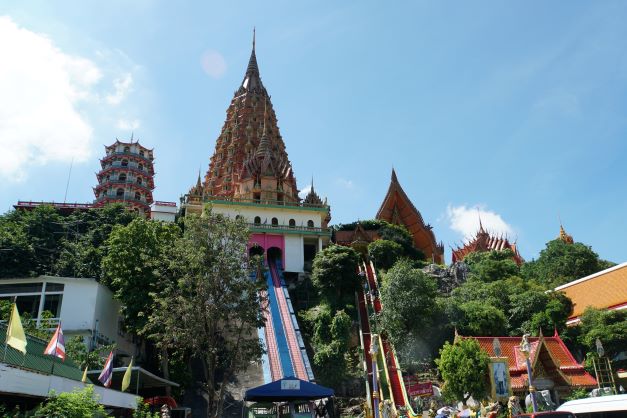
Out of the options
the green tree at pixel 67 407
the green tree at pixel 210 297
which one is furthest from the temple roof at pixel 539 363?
the green tree at pixel 67 407

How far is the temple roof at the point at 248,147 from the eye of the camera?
177 ft

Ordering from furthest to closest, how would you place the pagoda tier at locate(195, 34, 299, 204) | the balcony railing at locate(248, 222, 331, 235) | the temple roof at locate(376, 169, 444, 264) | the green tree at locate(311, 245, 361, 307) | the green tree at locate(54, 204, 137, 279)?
the temple roof at locate(376, 169, 444, 264)
the pagoda tier at locate(195, 34, 299, 204)
the balcony railing at locate(248, 222, 331, 235)
the green tree at locate(54, 204, 137, 279)
the green tree at locate(311, 245, 361, 307)

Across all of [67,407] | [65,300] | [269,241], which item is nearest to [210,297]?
[65,300]

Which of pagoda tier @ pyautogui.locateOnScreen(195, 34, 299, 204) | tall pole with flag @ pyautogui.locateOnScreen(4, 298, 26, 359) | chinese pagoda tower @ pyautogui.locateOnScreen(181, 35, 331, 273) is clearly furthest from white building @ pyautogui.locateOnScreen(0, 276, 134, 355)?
pagoda tier @ pyautogui.locateOnScreen(195, 34, 299, 204)

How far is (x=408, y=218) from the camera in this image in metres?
61.5

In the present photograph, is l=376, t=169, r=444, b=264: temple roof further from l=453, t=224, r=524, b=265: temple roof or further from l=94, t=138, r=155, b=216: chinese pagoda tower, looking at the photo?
l=94, t=138, r=155, b=216: chinese pagoda tower

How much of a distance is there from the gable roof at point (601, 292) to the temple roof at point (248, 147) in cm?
2705

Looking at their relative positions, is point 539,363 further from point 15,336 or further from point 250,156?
point 250,156

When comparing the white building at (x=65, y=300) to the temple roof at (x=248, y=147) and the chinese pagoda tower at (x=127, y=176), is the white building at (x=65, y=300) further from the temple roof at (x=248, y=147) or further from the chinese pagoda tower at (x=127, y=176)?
the chinese pagoda tower at (x=127, y=176)

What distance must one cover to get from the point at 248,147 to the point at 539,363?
150 feet

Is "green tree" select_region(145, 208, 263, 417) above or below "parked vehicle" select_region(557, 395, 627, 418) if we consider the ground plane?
above

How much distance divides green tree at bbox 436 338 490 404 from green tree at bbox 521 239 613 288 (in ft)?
76.4

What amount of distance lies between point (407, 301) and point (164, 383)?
13.2 m

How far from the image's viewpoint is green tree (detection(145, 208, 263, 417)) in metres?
20.3
